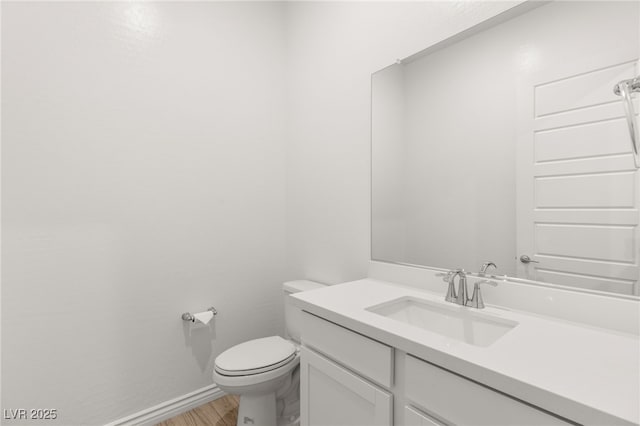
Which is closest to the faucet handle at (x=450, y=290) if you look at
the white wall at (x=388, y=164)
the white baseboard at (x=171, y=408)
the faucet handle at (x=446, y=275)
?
the faucet handle at (x=446, y=275)

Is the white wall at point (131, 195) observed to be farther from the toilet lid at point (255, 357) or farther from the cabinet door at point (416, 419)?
the cabinet door at point (416, 419)

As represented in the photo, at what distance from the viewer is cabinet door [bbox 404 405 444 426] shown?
779 millimetres

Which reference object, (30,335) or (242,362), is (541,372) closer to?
(242,362)

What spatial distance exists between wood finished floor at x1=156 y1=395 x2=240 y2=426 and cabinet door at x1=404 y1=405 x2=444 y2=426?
122 cm

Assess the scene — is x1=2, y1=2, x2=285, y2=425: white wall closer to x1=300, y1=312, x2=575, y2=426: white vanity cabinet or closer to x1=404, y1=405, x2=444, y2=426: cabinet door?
x1=300, y1=312, x2=575, y2=426: white vanity cabinet

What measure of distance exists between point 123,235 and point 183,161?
492 mm

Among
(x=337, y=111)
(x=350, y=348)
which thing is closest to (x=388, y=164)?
(x=337, y=111)

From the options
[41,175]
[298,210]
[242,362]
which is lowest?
[242,362]

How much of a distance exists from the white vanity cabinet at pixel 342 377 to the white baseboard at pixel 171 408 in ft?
2.88

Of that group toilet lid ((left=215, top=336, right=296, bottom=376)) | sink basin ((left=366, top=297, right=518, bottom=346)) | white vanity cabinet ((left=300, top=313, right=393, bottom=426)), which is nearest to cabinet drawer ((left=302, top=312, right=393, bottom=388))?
white vanity cabinet ((left=300, top=313, right=393, bottom=426))

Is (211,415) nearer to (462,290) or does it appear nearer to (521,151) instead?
(462,290)

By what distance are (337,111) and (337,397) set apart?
141cm

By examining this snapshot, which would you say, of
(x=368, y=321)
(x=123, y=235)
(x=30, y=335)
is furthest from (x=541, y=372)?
(x=30, y=335)

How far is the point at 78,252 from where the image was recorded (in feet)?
4.72
